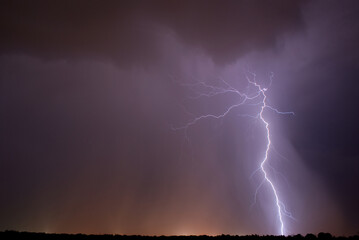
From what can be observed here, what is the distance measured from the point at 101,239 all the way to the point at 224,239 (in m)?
4.65

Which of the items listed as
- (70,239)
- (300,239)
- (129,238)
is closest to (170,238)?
(129,238)

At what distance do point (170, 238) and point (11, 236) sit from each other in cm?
578

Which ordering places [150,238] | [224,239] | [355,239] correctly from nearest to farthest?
[355,239] < [224,239] < [150,238]

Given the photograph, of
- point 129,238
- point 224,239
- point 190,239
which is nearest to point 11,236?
point 129,238

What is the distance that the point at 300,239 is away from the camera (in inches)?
451

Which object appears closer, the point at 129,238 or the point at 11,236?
the point at 11,236

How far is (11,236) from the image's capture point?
1060cm

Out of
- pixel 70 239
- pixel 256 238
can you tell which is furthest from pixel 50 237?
pixel 256 238

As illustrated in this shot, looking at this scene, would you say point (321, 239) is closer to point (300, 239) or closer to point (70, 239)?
point (300, 239)

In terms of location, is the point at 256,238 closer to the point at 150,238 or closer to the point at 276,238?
the point at 276,238

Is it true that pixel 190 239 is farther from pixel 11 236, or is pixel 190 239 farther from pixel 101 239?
pixel 11 236

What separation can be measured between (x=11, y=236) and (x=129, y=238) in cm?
A: 415

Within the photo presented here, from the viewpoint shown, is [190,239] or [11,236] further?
[190,239]

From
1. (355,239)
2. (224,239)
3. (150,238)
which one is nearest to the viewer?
(355,239)
